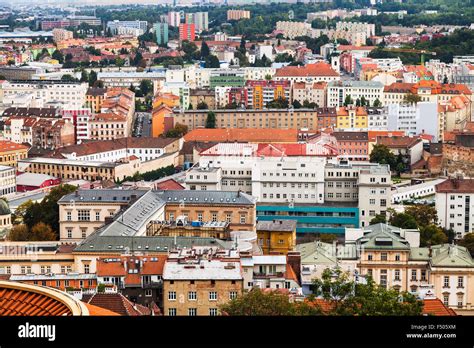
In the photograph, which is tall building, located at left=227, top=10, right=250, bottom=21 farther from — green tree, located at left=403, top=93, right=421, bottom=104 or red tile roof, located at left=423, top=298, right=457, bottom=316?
red tile roof, located at left=423, top=298, right=457, bottom=316

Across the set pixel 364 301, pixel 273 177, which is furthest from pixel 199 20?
pixel 364 301

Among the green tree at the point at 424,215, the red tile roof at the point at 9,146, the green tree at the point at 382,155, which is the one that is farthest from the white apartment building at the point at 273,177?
the red tile roof at the point at 9,146

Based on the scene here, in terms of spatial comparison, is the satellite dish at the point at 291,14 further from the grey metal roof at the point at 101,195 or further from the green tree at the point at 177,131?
the grey metal roof at the point at 101,195

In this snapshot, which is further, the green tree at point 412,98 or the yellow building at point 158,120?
the green tree at point 412,98

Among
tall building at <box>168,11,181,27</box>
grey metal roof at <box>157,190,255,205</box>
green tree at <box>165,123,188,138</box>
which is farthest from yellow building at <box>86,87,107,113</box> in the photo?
tall building at <box>168,11,181,27</box>

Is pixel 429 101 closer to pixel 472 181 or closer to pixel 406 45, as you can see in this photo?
pixel 472 181

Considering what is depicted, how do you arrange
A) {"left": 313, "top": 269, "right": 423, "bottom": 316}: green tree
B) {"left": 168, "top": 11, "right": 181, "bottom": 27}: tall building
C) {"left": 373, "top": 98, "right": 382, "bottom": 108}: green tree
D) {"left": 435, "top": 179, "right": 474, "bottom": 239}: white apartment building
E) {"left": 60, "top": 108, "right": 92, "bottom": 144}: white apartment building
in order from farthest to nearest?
{"left": 168, "top": 11, "right": 181, "bottom": 27}: tall building < {"left": 373, "top": 98, "right": 382, "bottom": 108}: green tree < {"left": 60, "top": 108, "right": 92, "bottom": 144}: white apartment building < {"left": 435, "top": 179, "right": 474, "bottom": 239}: white apartment building < {"left": 313, "top": 269, "right": 423, "bottom": 316}: green tree

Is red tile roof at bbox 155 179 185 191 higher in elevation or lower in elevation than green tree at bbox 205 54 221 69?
lower
